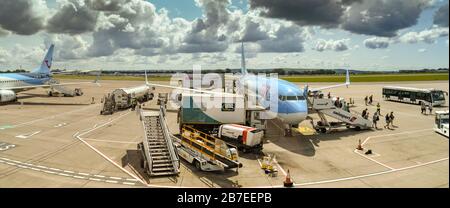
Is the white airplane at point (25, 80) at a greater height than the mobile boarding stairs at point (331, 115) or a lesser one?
greater

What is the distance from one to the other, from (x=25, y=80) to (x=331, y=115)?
2148 inches

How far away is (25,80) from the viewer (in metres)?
61.9

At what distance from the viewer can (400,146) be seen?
28.8m

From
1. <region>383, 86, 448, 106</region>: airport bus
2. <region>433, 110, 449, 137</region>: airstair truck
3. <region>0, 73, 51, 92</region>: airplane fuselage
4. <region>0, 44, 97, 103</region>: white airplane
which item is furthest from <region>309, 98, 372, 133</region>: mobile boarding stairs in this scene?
<region>0, 73, 51, 92</region>: airplane fuselage

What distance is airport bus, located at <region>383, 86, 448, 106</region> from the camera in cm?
5350

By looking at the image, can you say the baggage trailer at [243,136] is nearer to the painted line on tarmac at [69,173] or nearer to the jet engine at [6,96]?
the painted line on tarmac at [69,173]

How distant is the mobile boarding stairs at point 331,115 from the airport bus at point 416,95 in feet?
78.4

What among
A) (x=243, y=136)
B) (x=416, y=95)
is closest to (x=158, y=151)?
(x=243, y=136)

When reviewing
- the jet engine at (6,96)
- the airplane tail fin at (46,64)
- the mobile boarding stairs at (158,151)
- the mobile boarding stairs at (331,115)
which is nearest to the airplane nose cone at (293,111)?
the mobile boarding stairs at (331,115)

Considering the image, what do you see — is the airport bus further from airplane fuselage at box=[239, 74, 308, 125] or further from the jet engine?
the jet engine

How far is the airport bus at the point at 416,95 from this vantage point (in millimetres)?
53500

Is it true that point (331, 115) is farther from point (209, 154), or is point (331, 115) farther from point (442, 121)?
point (209, 154)

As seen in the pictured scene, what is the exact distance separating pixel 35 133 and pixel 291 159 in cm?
2492
